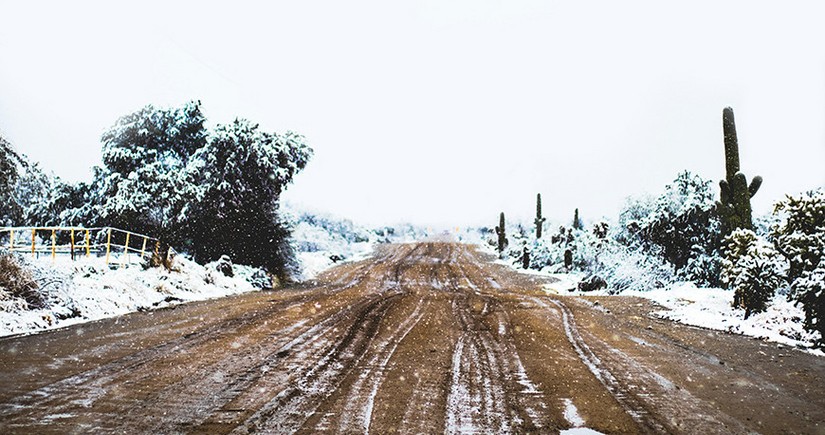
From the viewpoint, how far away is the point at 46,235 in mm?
25500

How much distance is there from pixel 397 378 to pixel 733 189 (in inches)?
537

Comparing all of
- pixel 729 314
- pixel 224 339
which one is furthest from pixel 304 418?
pixel 729 314

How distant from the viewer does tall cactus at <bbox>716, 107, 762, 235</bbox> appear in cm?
1459

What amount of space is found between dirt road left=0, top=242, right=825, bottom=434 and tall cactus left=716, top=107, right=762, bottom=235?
6.87m

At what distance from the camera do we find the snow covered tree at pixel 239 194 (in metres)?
20.0

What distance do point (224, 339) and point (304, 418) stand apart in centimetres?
381

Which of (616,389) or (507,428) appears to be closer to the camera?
(507,428)

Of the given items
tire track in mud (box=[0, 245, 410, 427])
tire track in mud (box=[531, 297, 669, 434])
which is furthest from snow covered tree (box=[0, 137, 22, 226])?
tire track in mud (box=[531, 297, 669, 434])

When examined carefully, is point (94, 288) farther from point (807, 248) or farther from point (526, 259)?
point (526, 259)

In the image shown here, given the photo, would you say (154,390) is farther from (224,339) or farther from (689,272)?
(689,272)

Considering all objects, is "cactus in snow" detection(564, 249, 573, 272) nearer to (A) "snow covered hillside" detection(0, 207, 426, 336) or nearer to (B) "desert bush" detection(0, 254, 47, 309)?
Result: (A) "snow covered hillside" detection(0, 207, 426, 336)

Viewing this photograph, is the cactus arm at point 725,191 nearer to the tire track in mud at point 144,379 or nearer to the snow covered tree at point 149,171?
the tire track in mud at point 144,379

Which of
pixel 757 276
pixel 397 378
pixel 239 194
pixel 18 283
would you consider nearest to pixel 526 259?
pixel 239 194

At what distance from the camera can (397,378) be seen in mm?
5418
